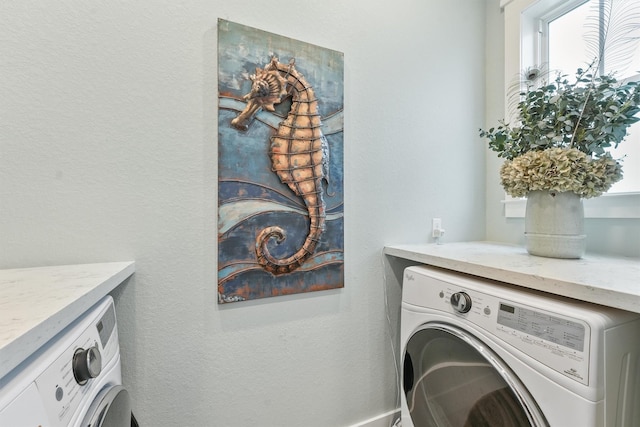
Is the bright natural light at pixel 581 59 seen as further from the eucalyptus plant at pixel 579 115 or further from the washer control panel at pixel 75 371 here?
the washer control panel at pixel 75 371

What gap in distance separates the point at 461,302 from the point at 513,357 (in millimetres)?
195

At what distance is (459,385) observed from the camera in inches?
37.2

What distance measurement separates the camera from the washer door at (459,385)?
0.78 meters

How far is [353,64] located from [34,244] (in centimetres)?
141

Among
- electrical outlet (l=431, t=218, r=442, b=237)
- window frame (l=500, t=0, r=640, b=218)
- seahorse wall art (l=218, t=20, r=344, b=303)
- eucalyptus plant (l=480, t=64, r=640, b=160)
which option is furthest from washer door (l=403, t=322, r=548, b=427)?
window frame (l=500, t=0, r=640, b=218)

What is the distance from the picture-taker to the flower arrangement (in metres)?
1.01

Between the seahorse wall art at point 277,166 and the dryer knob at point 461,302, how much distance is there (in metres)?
0.51

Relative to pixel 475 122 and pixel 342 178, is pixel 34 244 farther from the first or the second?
Result: pixel 475 122

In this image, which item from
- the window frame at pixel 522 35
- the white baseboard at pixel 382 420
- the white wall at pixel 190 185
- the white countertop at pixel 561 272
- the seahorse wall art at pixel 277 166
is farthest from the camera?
the window frame at pixel 522 35

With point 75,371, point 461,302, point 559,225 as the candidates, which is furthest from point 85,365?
point 559,225

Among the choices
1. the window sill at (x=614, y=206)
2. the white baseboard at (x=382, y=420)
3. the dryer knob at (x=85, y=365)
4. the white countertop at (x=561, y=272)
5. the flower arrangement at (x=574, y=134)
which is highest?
the flower arrangement at (x=574, y=134)

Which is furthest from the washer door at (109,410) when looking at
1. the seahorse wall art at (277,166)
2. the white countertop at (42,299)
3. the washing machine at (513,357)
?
the washing machine at (513,357)

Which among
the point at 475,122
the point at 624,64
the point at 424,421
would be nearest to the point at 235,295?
the point at 424,421

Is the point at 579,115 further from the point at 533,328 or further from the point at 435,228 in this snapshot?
the point at 533,328
